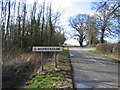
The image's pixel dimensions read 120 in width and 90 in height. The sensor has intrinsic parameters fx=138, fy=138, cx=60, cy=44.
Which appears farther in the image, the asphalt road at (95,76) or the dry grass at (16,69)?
the dry grass at (16,69)

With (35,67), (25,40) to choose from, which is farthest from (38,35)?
(35,67)

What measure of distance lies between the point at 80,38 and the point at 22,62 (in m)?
41.1

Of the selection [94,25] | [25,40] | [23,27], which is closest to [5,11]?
[23,27]

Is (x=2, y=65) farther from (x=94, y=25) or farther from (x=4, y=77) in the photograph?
(x=94, y=25)

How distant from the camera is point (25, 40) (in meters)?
9.95

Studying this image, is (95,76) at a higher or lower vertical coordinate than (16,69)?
lower

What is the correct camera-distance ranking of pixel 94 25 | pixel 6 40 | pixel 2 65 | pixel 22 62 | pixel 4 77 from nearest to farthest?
pixel 4 77 → pixel 2 65 → pixel 22 62 → pixel 6 40 → pixel 94 25

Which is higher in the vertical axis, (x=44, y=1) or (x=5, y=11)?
(x=44, y=1)

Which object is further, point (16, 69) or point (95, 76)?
→ point (16, 69)

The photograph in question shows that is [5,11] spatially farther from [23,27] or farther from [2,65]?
[2,65]

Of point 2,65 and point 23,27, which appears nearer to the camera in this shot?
point 2,65

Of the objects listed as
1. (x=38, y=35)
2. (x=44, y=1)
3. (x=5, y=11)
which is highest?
(x=44, y=1)

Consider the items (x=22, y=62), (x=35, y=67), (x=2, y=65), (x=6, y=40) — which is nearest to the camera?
(x=2, y=65)

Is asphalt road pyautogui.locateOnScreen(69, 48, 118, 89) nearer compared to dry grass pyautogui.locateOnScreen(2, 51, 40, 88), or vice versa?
asphalt road pyautogui.locateOnScreen(69, 48, 118, 89)
